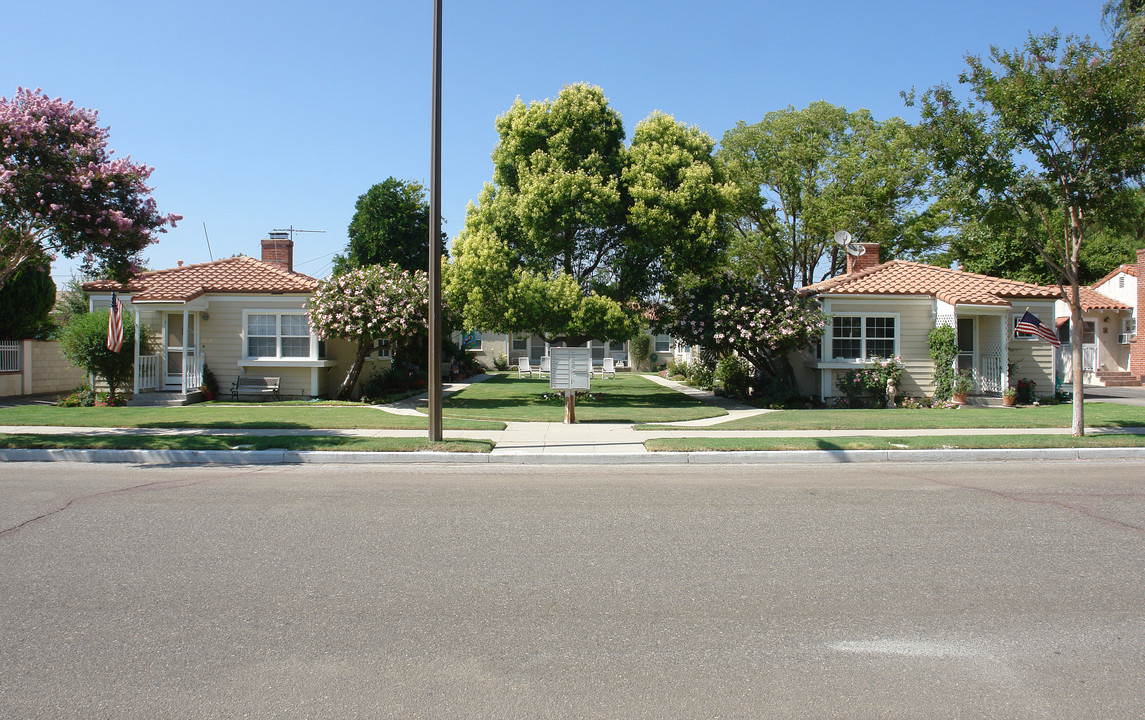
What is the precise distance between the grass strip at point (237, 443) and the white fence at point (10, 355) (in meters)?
12.5

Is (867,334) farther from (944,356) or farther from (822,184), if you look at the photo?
(822,184)

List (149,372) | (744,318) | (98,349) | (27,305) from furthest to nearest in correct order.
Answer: (27,305)
(149,372)
(744,318)
(98,349)

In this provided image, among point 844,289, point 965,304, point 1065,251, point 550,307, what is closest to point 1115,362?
point 965,304

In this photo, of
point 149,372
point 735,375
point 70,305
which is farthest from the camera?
point 70,305

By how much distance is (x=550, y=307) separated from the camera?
64.0 feet

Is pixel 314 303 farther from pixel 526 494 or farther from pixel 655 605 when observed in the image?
pixel 655 605

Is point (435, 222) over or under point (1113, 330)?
over

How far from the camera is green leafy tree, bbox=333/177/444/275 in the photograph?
106 feet

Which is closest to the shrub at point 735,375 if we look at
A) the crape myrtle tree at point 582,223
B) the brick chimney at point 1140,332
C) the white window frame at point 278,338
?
the crape myrtle tree at point 582,223

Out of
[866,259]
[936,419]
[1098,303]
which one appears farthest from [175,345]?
[1098,303]

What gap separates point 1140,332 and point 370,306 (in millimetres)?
30186

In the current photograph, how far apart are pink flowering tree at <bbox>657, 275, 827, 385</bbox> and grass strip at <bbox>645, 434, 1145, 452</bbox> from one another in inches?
268

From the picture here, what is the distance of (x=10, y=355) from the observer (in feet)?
76.1

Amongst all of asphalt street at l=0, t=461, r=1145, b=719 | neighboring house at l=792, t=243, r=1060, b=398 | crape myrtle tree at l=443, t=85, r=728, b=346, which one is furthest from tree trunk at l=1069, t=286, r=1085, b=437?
crape myrtle tree at l=443, t=85, r=728, b=346
